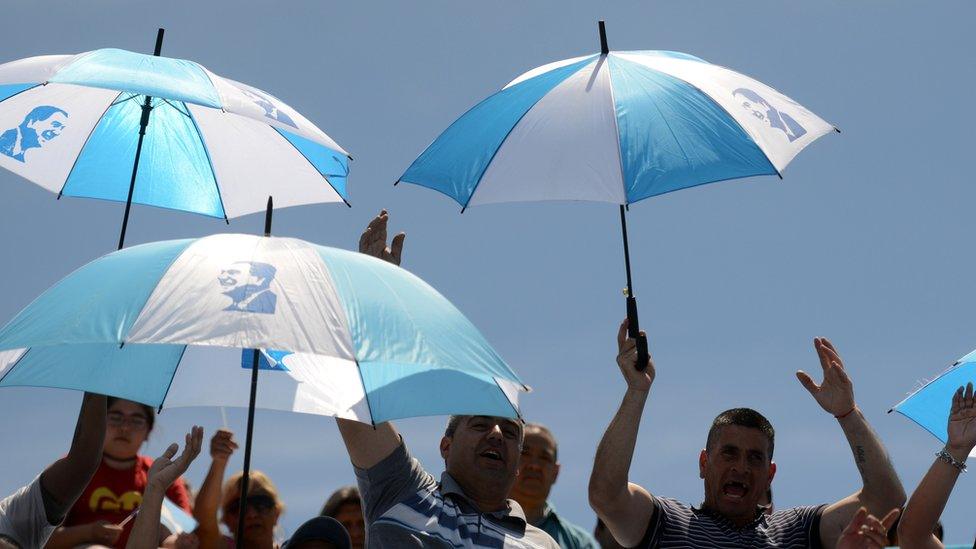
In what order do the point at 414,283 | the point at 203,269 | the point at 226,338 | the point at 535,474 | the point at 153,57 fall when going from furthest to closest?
the point at 535,474, the point at 153,57, the point at 414,283, the point at 203,269, the point at 226,338

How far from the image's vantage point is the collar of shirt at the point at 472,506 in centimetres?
710

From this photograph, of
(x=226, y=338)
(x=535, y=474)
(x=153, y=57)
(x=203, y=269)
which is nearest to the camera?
(x=226, y=338)

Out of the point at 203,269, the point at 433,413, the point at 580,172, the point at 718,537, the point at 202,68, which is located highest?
the point at 202,68

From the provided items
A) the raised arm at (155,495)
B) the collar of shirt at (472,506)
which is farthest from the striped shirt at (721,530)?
the raised arm at (155,495)

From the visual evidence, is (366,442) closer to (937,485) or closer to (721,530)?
(721,530)

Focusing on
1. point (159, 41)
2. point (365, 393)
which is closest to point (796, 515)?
point (365, 393)

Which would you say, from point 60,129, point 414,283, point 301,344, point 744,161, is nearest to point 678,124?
point 744,161

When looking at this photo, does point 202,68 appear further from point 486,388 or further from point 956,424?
point 956,424

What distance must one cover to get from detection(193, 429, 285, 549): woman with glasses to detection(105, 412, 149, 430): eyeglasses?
0.43m

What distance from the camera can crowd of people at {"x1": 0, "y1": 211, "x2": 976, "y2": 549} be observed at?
22.1 feet

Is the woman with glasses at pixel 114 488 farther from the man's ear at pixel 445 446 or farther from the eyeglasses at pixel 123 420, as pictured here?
the man's ear at pixel 445 446

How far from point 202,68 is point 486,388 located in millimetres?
2828

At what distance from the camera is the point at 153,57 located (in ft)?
25.9

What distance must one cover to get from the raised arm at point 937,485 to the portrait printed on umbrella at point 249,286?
3174mm
